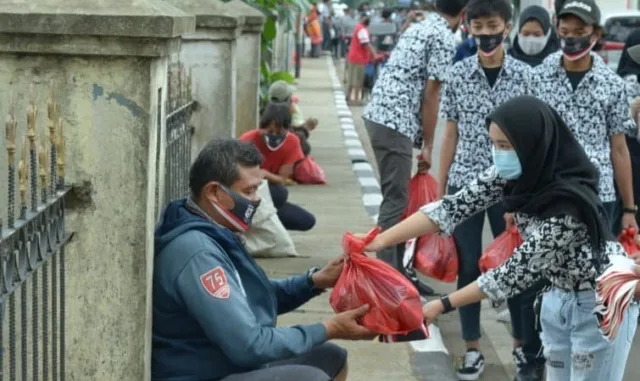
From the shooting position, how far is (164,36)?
163 inches

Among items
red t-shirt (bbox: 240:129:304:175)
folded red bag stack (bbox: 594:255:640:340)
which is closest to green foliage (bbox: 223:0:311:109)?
red t-shirt (bbox: 240:129:304:175)

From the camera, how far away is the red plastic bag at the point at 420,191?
826 cm

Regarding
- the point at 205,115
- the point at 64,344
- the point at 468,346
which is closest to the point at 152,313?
the point at 64,344

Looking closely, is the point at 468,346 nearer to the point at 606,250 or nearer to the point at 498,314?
the point at 498,314

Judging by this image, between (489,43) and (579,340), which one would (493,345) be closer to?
(489,43)

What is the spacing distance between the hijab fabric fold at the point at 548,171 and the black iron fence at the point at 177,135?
1.47m

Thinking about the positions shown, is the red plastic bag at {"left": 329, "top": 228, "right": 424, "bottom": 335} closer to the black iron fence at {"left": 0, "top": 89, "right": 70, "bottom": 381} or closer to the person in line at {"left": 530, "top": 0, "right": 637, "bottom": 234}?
the black iron fence at {"left": 0, "top": 89, "right": 70, "bottom": 381}

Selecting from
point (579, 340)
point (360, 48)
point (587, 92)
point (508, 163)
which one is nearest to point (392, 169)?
point (587, 92)

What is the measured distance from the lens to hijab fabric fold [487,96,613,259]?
4.82m

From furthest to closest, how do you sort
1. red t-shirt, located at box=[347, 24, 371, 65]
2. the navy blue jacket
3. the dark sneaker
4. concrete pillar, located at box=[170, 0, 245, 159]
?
red t-shirt, located at box=[347, 24, 371, 65] < concrete pillar, located at box=[170, 0, 245, 159] < the dark sneaker < the navy blue jacket

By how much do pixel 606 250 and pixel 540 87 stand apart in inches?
77.3

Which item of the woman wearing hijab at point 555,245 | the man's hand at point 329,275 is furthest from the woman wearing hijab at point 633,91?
the man's hand at point 329,275

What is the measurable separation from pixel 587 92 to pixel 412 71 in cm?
161

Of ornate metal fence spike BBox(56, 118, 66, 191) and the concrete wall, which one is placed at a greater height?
ornate metal fence spike BBox(56, 118, 66, 191)
